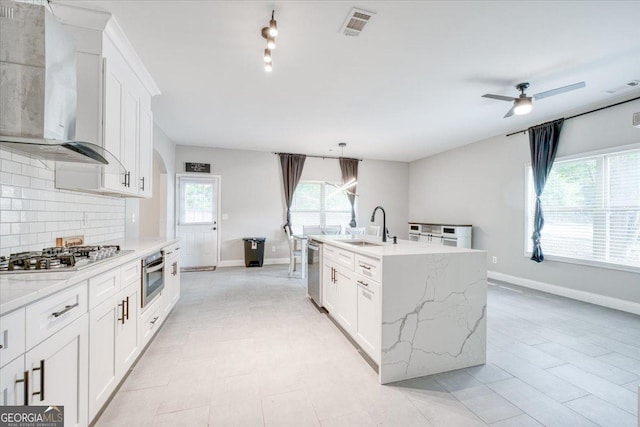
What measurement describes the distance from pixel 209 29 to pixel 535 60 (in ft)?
9.91

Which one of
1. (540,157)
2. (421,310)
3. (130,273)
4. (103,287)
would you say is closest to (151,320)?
(130,273)

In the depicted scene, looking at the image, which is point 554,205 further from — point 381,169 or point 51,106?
point 51,106

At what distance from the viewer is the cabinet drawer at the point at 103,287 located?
4.82 ft

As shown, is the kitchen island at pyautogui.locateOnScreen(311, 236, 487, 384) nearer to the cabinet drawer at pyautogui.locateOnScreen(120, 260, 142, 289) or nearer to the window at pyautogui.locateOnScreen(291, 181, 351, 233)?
the cabinet drawer at pyautogui.locateOnScreen(120, 260, 142, 289)

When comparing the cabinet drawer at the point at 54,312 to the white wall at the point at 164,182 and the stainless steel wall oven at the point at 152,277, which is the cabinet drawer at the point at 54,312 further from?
the white wall at the point at 164,182

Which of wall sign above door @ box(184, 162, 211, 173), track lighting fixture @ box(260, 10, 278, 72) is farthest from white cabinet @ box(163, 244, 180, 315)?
wall sign above door @ box(184, 162, 211, 173)

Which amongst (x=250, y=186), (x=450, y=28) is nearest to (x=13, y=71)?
(x=450, y=28)

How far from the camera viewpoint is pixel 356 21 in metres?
2.11

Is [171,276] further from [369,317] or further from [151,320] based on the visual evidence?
[369,317]

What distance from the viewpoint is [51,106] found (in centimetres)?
150

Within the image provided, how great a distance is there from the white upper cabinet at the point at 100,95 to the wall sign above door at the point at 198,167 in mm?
3535

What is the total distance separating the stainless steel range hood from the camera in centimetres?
141

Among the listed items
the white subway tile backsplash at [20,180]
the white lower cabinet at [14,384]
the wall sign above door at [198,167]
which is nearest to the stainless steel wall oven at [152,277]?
the white subway tile backsplash at [20,180]

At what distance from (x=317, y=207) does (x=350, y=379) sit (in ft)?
16.5
